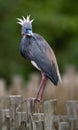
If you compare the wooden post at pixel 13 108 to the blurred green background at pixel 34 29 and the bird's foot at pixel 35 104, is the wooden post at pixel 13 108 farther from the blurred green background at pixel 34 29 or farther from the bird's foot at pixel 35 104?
the blurred green background at pixel 34 29

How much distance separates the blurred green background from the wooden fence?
33.4 feet

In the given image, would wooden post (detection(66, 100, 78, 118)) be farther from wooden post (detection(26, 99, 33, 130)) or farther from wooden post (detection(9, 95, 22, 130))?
wooden post (detection(9, 95, 22, 130))

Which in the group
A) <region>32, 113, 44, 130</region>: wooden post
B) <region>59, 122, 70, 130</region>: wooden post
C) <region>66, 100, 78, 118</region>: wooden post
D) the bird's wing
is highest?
the bird's wing

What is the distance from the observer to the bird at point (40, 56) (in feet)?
27.6

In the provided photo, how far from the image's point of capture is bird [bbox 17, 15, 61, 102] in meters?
8.41

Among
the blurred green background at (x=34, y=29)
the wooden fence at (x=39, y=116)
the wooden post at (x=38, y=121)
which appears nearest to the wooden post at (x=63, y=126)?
the wooden fence at (x=39, y=116)

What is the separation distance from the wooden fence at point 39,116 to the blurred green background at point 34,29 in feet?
33.4

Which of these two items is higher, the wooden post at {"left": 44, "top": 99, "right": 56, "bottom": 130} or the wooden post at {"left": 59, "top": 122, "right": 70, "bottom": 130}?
the wooden post at {"left": 44, "top": 99, "right": 56, "bottom": 130}

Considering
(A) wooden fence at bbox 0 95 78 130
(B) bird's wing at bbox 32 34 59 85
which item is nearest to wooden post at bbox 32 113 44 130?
(A) wooden fence at bbox 0 95 78 130

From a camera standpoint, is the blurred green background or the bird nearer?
the bird

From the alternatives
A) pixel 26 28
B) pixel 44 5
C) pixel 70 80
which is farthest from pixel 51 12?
pixel 26 28

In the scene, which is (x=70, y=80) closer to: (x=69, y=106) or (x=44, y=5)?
(x=44, y=5)

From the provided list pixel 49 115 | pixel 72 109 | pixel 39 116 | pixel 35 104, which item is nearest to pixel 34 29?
pixel 35 104

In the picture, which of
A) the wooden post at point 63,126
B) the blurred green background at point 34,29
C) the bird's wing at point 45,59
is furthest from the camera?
the blurred green background at point 34,29
